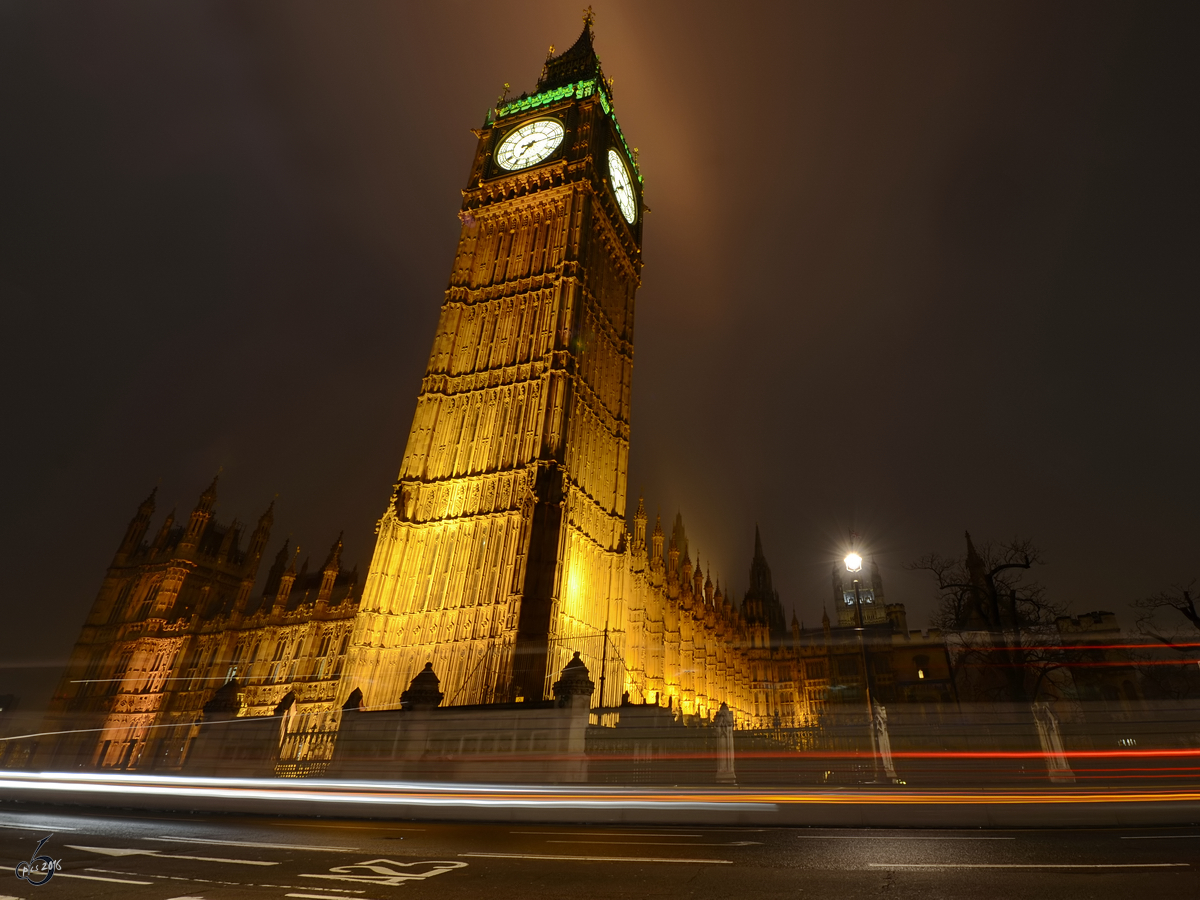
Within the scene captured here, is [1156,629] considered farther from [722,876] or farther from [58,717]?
[58,717]

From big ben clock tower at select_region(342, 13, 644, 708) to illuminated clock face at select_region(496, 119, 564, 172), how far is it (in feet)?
0.40

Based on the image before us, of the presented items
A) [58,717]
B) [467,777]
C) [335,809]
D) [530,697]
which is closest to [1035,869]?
[335,809]

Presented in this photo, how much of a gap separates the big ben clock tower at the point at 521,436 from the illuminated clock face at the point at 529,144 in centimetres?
12

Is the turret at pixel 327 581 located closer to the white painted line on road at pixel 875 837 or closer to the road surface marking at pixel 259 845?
the road surface marking at pixel 259 845

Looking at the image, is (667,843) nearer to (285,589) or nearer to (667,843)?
(667,843)

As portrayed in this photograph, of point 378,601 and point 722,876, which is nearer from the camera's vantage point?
point 722,876

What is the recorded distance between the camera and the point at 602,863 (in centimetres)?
Answer: 699

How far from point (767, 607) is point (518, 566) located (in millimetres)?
67235

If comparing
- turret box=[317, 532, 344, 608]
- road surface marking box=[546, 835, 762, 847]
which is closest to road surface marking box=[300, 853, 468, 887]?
road surface marking box=[546, 835, 762, 847]

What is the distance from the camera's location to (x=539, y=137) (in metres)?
44.8

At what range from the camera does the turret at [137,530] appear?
57781 millimetres

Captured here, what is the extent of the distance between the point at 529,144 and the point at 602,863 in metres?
46.8

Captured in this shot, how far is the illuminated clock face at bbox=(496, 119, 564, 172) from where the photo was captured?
144 feet

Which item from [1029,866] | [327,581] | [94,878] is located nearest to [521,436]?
[327,581]
